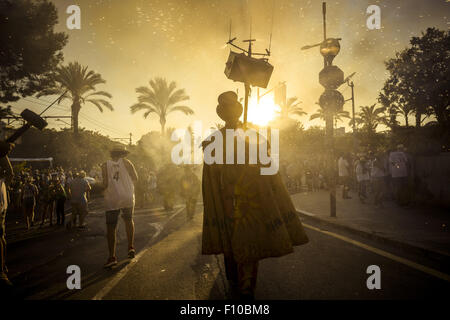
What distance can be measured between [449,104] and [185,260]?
35926mm

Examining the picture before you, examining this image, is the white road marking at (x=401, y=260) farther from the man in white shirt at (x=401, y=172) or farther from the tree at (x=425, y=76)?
the tree at (x=425, y=76)

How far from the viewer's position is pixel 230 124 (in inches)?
104

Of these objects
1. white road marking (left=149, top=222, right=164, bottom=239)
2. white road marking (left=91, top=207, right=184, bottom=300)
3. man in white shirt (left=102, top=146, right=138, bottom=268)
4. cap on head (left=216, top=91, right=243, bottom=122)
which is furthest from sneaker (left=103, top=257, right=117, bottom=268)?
cap on head (left=216, top=91, right=243, bottom=122)

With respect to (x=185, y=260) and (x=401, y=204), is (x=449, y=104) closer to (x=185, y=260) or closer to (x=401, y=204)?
(x=401, y=204)

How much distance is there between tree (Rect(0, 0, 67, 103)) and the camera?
13898mm

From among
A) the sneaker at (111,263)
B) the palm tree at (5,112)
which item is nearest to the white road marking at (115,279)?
the sneaker at (111,263)

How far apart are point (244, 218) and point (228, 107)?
1057mm

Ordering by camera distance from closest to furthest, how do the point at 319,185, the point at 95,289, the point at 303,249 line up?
the point at 95,289, the point at 303,249, the point at 319,185

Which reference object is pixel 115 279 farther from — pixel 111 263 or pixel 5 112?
pixel 5 112

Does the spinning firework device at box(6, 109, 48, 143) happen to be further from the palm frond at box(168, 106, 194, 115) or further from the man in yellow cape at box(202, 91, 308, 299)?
the palm frond at box(168, 106, 194, 115)

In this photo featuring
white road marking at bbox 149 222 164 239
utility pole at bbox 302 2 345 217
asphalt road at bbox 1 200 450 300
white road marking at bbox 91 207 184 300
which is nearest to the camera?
asphalt road at bbox 1 200 450 300

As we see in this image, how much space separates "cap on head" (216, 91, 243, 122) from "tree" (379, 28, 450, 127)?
3340cm

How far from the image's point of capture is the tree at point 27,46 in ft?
45.6

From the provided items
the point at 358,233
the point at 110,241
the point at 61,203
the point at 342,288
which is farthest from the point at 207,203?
the point at 61,203
